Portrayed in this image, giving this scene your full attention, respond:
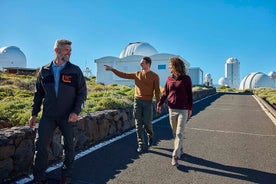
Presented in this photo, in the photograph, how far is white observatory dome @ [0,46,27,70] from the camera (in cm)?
5809

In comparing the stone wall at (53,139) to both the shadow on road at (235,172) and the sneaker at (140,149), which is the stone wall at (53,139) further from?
the shadow on road at (235,172)

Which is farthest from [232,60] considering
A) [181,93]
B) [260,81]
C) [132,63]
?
[181,93]

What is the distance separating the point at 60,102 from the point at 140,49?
5043 cm

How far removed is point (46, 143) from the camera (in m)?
3.50

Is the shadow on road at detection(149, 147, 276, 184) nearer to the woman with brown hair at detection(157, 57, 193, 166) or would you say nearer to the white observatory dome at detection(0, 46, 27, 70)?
the woman with brown hair at detection(157, 57, 193, 166)

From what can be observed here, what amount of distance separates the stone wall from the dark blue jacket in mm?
782

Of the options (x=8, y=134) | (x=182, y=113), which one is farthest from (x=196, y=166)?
(x=8, y=134)

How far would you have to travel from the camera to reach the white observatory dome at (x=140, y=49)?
52.9 meters

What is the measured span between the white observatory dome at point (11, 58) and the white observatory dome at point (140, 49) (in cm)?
2316

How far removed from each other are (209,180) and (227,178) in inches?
12.8

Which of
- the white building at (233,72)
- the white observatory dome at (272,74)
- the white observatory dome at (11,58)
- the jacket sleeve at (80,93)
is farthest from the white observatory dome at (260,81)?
the jacket sleeve at (80,93)

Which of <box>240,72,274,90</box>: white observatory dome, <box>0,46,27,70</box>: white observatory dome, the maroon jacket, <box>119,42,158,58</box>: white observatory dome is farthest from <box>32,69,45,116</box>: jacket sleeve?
<box>240,72,274,90</box>: white observatory dome

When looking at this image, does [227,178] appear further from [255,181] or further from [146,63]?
[146,63]

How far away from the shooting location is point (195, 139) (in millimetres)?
6664
